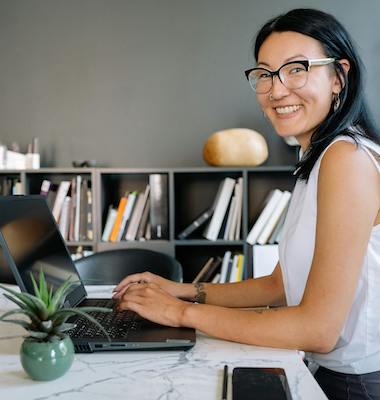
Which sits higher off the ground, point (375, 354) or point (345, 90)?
point (345, 90)

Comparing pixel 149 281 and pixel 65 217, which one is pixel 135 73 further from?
pixel 149 281

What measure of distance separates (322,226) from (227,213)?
1942 millimetres

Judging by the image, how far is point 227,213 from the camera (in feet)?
9.75

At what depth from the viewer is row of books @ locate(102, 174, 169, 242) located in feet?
9.60

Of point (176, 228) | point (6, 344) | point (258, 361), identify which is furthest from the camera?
point (176, 228)

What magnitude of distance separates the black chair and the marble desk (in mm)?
1276

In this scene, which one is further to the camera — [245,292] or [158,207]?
[158,207]

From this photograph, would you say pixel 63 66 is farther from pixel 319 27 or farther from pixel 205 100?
pixel 319 27

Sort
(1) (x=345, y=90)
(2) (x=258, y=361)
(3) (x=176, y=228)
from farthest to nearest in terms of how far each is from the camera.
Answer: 1. (3) (x=176, y=228)
2. (1) (x=345, y=90)
3. (2) (x=258, y=361)

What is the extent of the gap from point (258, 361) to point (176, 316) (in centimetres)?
22

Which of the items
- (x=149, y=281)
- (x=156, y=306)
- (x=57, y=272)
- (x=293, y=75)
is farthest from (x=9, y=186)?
(x=293, y=75)

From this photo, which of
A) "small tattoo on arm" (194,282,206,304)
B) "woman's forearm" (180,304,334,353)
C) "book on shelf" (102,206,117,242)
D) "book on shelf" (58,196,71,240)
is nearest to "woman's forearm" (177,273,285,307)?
"small tattoo on arm" (194,282,206,304)

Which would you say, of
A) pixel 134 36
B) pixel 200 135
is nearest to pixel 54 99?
pixel 134 36

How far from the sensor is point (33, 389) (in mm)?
848
